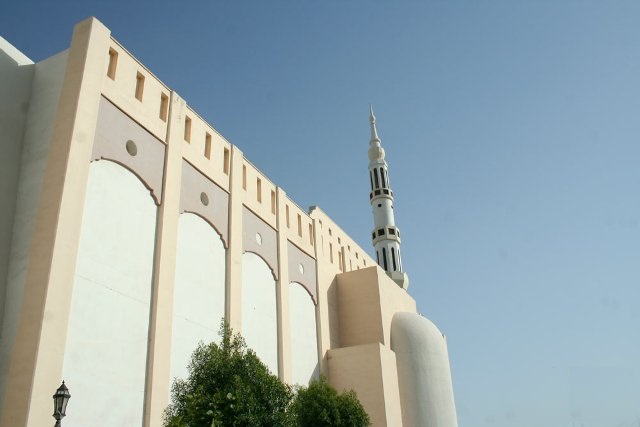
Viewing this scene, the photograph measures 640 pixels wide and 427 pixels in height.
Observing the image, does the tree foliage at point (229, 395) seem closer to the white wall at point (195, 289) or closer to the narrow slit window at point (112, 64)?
the white wall at point (195, 289)

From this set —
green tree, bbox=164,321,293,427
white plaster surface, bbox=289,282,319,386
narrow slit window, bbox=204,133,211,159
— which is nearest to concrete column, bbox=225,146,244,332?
narrow slit window, bbox=204,133,211,159

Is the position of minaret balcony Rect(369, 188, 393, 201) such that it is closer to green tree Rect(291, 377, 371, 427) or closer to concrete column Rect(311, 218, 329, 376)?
concrete column Rect(311, 218, 329, 376)

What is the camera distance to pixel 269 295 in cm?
2270

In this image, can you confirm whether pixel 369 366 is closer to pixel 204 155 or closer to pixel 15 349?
pixel 204 155

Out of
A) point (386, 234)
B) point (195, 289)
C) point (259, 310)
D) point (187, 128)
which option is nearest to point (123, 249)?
point (195, 289)

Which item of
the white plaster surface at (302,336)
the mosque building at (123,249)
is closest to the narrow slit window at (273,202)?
the mosque building at (123,249)

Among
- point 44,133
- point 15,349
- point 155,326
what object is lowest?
point 15,349

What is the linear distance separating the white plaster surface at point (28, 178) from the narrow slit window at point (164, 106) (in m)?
3.44

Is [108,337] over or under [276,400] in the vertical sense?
over

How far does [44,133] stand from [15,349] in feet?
19.1

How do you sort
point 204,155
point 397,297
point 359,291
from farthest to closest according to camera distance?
point 397,297 < point 359,291 < point 204,155

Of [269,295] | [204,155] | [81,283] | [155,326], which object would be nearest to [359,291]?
[269,295]

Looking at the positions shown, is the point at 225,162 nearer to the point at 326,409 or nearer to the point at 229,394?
the point at 326,409

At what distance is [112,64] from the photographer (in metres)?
17.1
